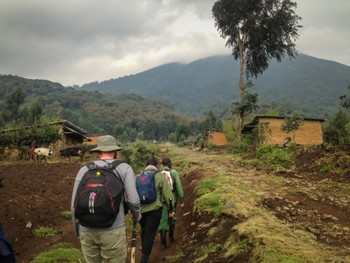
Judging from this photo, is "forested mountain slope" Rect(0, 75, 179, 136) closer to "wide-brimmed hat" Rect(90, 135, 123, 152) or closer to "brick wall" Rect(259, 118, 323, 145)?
"brick wall" Rect(259, 118, 323, 145)

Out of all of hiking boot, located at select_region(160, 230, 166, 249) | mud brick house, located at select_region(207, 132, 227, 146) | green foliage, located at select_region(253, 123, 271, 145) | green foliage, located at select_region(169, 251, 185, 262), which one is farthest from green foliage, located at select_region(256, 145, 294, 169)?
mud brick house, located at select_region(207, 132, 227, 146)

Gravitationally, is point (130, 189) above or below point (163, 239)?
above

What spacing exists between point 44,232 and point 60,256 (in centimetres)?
214

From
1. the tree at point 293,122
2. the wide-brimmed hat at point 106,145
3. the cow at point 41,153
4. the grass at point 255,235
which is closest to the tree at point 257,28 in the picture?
the tree at point 293,122

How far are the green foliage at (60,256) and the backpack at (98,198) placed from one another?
295cm

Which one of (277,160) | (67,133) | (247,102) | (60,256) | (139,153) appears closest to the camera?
(60,256)

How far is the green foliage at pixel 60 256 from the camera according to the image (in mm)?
6125

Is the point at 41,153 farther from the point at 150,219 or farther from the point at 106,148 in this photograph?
the point at 106,148

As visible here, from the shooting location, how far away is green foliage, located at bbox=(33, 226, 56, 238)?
8023 millimetres

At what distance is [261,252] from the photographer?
15.5 ft

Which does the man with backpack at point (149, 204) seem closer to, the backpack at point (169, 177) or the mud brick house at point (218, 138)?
the backpack at point (169, 177)

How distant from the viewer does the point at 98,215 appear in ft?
A: 11.7

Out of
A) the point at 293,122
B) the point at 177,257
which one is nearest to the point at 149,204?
the point at 177,257

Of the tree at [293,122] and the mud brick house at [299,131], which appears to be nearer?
the tree at [293,122]
